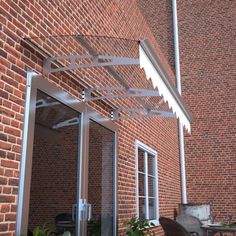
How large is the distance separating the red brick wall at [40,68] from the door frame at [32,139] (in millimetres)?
65

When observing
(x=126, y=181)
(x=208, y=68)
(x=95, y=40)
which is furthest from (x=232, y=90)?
(x=95, y=40)

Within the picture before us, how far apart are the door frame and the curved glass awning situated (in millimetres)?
210

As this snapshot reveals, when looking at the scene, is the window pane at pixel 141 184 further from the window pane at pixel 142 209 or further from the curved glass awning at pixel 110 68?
the curved glass awning at pixel 110 68

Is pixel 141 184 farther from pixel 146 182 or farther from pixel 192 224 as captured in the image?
pixel 192 224

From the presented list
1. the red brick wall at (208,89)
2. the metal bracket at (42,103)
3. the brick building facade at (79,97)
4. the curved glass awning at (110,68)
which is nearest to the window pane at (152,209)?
the brick building facade at (79,97)

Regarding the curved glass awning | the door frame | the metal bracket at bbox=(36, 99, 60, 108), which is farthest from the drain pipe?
the metal bracket at bbox=(36, 99, 60, 108)

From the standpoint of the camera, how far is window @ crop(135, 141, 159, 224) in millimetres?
7328

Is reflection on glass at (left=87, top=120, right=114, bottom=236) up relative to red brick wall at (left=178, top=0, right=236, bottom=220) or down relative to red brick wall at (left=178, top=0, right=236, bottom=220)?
down

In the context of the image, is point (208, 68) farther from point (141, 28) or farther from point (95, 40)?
point (95, 40)

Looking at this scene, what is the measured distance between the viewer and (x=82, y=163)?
4.66 meters

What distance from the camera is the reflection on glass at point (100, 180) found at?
502 centimetres

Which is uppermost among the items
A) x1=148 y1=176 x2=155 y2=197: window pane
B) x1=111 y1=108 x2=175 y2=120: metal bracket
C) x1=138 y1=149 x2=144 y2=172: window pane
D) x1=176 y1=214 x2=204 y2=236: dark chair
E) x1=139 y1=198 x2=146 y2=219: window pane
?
x1=111 y1=108 x2=175 y2=120: metal bracket

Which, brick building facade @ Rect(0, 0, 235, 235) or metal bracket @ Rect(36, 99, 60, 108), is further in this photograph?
metal bracket @ Rect(36, 99, 60, 108)

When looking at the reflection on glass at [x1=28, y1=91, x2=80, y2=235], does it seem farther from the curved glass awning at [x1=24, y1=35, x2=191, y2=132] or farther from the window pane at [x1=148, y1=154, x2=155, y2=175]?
the window pane at [x1=148, y1=154, x2=155, y2=175]
